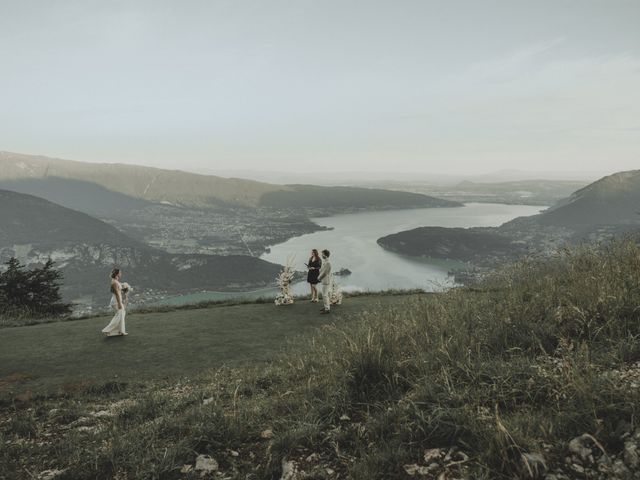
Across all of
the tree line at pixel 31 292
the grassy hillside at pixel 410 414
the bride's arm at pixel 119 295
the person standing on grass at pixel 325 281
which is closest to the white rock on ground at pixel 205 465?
the grassy hillside at pixel 410 414

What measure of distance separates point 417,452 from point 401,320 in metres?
3.40

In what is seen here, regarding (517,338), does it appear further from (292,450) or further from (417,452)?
(292,450)

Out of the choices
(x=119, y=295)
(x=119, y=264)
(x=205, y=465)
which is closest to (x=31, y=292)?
(x=119, y=295)

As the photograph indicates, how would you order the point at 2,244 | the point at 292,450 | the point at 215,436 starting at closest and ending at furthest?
the point at 292,450, the point at 215,436, the point at 2,244

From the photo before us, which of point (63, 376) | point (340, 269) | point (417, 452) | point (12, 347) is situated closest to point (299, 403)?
point (417, 452)

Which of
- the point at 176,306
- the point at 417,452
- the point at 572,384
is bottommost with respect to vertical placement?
the point at 176,306

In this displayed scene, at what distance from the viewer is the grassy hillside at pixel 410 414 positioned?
283 cm

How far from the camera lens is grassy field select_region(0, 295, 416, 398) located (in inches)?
299

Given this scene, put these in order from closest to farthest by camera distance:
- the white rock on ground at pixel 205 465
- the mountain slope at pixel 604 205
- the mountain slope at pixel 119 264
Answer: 1. the white rock on ground at pixel 205 465
2. the mountain slope at pixel 119 264
3. the mountain slope at pixel 604 205

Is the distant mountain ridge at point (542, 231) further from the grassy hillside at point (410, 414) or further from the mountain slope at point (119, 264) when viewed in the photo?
the grassy hillside at point (410, 414)

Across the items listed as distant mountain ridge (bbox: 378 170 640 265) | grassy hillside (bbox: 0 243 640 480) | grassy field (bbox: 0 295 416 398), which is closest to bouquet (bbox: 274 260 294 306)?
grassy field (bbox: 0 295 416 398)

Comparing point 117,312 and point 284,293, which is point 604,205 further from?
point 117,312

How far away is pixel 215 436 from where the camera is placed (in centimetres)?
391

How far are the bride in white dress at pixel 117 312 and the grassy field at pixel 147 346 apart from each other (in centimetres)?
27
